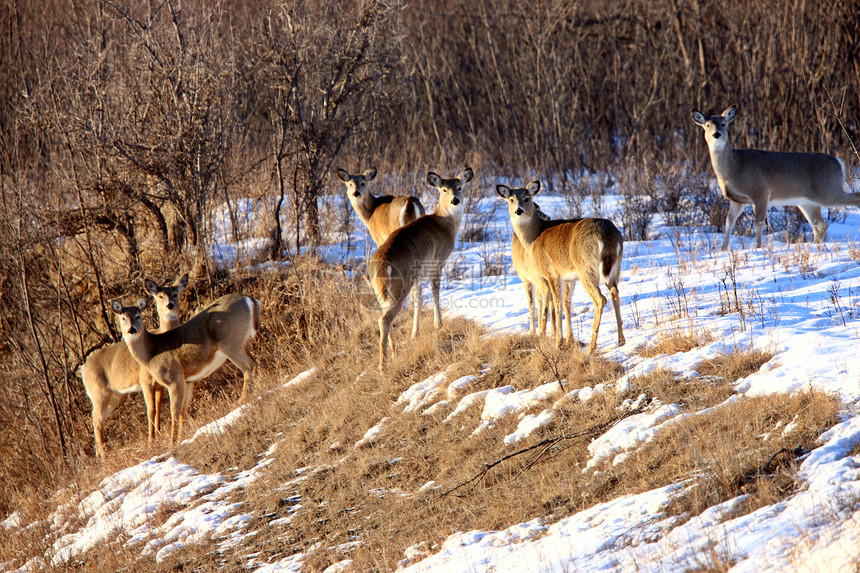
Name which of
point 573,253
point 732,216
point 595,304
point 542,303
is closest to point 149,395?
point 542,303

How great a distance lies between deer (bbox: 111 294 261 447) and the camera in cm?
985

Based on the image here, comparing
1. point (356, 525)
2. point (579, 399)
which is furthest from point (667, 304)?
point (356, 525)

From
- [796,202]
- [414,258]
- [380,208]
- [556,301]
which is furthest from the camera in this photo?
[796,202]

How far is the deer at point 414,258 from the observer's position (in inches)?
345

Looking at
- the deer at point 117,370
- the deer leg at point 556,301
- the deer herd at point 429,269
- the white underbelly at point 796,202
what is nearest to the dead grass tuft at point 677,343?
the deer herd at point 429,269

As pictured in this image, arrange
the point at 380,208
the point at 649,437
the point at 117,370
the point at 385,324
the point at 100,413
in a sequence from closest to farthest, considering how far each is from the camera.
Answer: the point at 649,437 < the point at 385,324 < the point at 117,370 < the point at 100,413 < the point at 380,208

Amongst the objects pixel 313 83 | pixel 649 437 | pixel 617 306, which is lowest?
pixel 649 437

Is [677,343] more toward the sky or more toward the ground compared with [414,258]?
more toward the ground

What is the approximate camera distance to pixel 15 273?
12.3 meters

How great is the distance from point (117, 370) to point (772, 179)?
9398 millimetres

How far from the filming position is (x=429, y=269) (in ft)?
30.7

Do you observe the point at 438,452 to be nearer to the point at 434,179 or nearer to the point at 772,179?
the point at 434,179

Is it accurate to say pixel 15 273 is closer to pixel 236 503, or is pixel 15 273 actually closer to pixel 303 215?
pixel 303 215

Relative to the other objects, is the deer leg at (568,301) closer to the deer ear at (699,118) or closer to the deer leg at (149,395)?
the deer leg at (149,395)
